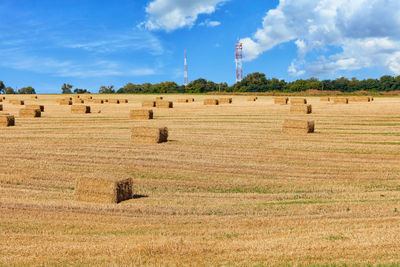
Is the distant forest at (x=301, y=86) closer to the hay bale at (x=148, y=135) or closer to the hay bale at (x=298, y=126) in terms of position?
the hay bale at (x=298, y=126)

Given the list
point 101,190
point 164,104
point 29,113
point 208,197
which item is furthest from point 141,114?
point 101,190

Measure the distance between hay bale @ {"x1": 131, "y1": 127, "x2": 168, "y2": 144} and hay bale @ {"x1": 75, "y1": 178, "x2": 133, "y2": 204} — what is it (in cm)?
1053

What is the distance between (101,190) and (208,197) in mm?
3642

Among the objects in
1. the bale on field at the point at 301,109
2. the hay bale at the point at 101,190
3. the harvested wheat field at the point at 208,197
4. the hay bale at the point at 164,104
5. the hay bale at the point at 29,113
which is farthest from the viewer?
the hay bale at the point at 164,104

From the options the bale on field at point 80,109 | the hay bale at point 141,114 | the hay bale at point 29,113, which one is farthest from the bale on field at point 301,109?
the hay bale at point 29,113

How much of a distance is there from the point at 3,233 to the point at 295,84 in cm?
10742

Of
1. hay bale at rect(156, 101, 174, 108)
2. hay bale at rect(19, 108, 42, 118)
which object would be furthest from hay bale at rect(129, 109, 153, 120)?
hay bale at rect(156, 101, 174, 108)

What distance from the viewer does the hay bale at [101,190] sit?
14.8m

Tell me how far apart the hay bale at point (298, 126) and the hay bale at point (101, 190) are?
17.1 m

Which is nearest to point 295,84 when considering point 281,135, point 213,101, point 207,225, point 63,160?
point 213,101

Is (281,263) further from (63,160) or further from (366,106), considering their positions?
(366,106)

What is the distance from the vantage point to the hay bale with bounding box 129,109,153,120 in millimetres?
39250

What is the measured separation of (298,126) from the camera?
2981 centimetres

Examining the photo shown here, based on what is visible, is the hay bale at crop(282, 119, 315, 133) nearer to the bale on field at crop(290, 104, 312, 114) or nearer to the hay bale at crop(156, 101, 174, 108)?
the bale on field at crop(290, 104, 312, 114)
